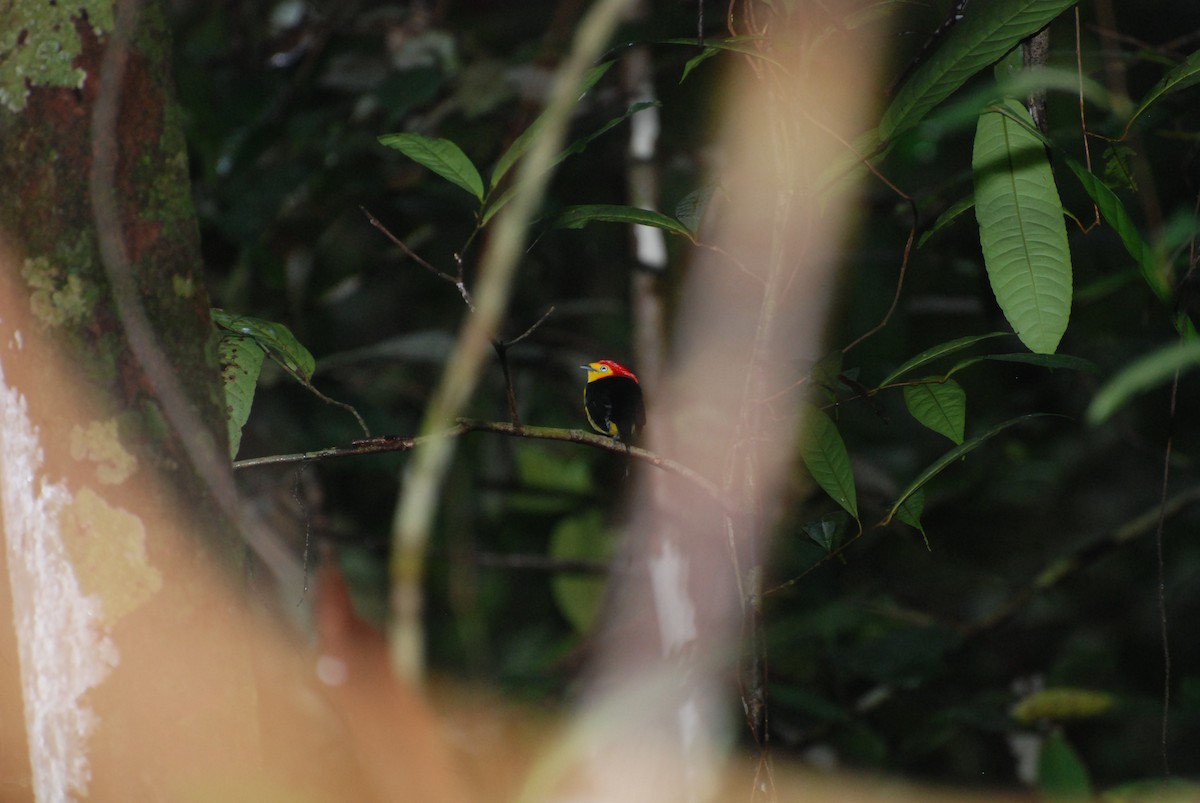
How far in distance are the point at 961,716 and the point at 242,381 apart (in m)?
1.89

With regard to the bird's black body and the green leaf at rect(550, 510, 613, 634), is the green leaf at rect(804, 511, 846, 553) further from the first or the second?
the green leaf at rect(550, 510, 613, 634)

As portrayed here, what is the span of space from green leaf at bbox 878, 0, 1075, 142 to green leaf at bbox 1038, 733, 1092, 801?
70.4 inches

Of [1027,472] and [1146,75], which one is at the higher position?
[1146,75]

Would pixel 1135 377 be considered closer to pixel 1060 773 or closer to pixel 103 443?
pixel 103 443

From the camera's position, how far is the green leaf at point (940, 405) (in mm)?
1227

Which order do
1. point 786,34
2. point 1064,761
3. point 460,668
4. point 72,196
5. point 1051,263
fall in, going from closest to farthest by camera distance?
point 72,196, point 1051,263, point 786,34, point 1064,761, point 460,668

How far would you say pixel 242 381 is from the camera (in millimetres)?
1165

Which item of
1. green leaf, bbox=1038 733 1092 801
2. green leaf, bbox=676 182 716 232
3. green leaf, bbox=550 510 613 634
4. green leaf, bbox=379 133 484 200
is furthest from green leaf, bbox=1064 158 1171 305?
green leaf, bbox=550 510 613 634

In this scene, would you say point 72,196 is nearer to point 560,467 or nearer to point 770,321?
point 770,321

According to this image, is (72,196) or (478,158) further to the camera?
(478,158)

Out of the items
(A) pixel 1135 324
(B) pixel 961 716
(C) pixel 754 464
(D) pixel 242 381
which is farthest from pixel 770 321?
(A) pixel 1135 324

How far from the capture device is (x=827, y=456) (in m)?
1.26

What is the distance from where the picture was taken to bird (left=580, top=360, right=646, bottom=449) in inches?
75.2

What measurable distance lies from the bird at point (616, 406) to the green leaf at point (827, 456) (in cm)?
60
